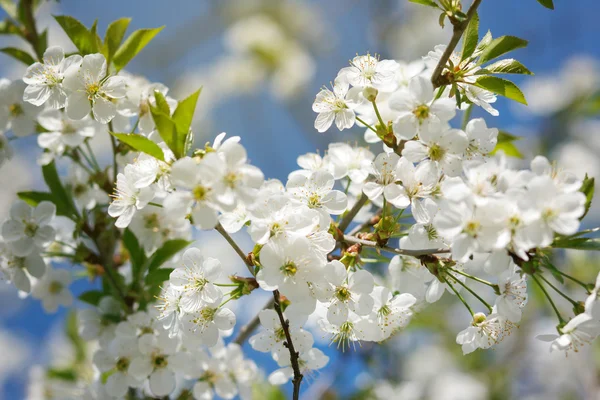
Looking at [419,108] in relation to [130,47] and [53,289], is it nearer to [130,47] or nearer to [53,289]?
[130,47]

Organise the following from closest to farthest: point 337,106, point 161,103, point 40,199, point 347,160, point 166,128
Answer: point 166,128
point 161,103
point 337,106
point 347,160
point 40,199

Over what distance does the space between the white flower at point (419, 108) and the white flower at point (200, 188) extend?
462mm

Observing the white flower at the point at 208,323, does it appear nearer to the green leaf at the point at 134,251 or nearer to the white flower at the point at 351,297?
the white flower at the point at 351,297

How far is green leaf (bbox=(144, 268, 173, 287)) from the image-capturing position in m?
1.63

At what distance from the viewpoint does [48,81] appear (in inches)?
58.7

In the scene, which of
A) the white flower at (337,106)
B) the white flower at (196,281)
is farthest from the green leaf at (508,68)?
the white flower at (196,281)

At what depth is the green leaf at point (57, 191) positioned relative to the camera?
182 centimetres

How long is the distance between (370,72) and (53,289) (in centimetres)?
147

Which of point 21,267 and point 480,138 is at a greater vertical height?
point 480,138

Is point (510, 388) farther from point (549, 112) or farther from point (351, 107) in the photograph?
point (351, 107)

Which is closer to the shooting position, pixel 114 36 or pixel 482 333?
pixel 482 333

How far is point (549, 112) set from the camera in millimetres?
5703

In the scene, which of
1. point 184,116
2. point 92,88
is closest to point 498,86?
point 184,116

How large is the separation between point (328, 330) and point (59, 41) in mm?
6392
